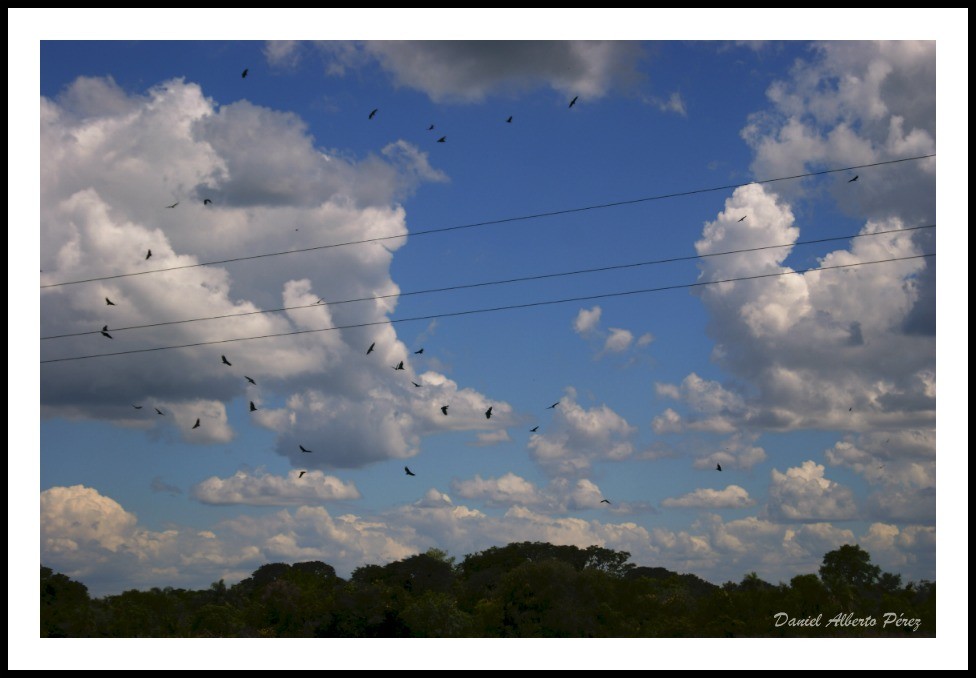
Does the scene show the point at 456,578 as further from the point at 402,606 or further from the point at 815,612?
the point at 815,612

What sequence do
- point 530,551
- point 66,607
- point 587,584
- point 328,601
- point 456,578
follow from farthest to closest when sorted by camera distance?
1. point 530,551
2. point 456,578
3. point 328,601
4. point 587,584
5. point 66,607

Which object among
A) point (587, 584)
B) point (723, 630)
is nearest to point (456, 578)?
point (587, 584)

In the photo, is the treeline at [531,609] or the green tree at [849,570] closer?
the treeline at [531,609]

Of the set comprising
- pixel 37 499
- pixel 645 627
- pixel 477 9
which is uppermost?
pixel 477 9

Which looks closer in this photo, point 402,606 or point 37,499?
point 37,499

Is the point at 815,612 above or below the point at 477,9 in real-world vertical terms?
below

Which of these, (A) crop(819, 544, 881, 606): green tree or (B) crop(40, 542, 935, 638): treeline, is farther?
(A) crop(819, 544, 881, 606): green tree

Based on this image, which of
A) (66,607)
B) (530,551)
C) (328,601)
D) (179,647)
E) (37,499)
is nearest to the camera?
(37,499)
